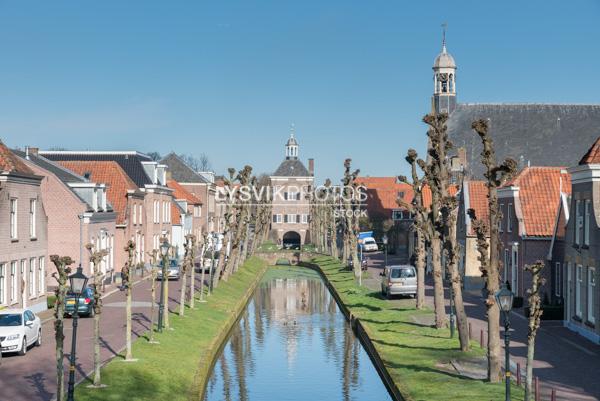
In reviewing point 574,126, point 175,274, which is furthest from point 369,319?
point 574,126

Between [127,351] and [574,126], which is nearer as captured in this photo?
[127,351]

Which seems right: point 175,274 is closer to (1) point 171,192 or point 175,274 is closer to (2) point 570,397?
(1) point 171,192

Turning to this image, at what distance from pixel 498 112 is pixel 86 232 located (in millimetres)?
49511

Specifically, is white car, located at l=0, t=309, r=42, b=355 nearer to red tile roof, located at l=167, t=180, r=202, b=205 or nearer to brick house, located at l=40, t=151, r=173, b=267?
brick house, located at l=40, t=151, r=173, b=267

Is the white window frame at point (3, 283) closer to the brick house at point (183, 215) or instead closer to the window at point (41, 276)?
the window at point (41, 276)

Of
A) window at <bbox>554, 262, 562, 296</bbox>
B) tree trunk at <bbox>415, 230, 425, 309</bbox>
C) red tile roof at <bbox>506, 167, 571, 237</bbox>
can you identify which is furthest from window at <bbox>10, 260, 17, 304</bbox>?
red tile roof at <bbox>506, 167, 571, 237</bbox>

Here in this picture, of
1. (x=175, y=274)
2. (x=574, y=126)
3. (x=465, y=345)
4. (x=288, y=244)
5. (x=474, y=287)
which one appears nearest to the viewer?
(x=465, y=345)

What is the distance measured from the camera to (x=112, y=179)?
60.9 metres

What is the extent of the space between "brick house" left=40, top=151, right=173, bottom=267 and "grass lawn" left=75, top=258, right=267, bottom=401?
60.2ft

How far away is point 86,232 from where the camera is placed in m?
49.1

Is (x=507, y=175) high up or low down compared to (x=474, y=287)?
up

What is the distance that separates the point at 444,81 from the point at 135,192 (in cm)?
4341

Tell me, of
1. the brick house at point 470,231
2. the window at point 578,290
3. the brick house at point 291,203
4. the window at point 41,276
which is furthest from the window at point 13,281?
the brick house at point 291,203

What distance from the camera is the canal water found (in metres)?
26.8
